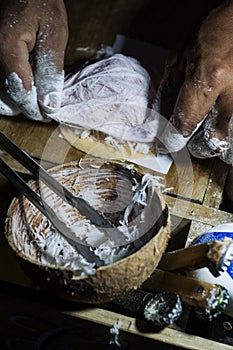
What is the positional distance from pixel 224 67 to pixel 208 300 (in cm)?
42

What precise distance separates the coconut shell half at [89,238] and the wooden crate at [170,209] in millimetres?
56

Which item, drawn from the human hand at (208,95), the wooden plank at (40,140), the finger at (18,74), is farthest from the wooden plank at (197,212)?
the finger at (18,74)

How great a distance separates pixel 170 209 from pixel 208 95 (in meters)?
0.21

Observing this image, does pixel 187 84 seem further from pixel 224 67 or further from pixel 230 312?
pixel 230 312

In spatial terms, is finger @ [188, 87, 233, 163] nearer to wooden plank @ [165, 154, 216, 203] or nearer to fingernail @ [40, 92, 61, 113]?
wooden plank @ [165, 154, 216, 203]

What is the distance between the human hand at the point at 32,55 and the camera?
1.02 m

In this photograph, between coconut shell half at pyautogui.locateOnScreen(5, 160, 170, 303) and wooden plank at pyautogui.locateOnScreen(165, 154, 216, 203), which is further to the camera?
wooden plank at pyautogui.locateOnScreen(165, 154, 216, 203)

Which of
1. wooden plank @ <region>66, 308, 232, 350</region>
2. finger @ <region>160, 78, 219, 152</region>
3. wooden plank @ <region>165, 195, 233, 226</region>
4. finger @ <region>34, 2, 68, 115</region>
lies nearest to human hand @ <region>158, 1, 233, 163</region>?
finger @ <region>160, 78, 219, 152</region>

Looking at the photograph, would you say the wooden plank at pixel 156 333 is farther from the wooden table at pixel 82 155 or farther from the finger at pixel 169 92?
the finger at pixel 169 92

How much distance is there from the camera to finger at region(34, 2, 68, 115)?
1045mm

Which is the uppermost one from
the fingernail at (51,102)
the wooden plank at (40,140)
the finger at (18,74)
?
the finger at (18,74)

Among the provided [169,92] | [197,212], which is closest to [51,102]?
[169,92]

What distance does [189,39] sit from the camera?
3.68 ft

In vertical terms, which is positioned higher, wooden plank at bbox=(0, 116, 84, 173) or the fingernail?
the fingernail
